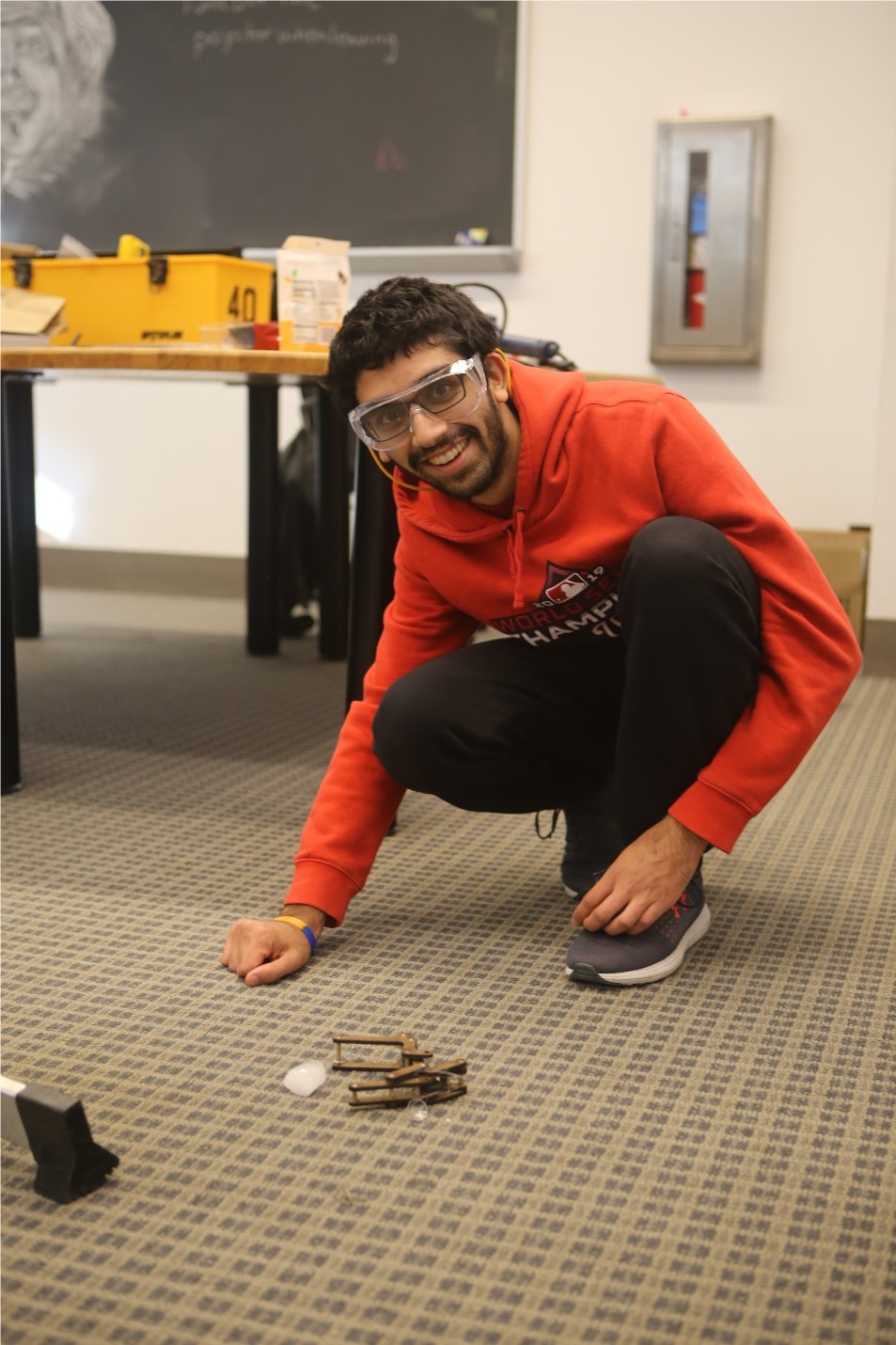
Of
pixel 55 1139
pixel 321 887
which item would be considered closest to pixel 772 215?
pixel 321 887

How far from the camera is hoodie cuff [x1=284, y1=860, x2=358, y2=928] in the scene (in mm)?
1398

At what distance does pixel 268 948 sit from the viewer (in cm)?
137

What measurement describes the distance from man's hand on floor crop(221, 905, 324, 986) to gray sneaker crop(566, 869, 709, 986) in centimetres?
29

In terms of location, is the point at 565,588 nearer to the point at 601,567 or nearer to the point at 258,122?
the point at 601,567

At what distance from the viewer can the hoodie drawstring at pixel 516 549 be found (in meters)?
1.37

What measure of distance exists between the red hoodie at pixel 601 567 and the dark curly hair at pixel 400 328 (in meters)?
0.08

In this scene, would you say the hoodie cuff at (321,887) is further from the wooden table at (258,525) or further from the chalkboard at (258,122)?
the chalkboard at (258,122)

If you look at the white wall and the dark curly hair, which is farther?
the white wall

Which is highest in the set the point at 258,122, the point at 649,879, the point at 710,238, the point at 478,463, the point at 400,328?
the point at 258,122

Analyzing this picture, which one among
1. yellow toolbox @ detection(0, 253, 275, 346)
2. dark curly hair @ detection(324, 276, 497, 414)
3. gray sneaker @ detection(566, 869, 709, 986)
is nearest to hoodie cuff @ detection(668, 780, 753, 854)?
gray sneaker @ detection(566, 869, 709, 986)

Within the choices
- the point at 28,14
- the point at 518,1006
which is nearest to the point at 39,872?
the point at 518,1006

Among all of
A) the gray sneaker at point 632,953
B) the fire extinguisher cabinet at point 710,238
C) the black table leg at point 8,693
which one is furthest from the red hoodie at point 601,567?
the fire extinguisher cabinet at point 710,238

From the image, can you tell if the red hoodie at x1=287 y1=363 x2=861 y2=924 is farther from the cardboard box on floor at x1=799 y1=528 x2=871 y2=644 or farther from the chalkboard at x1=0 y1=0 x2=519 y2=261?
the chalkboard at x1=0 y1=0 x2=519 y2=261

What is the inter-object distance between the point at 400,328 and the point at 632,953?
0.69 metres
